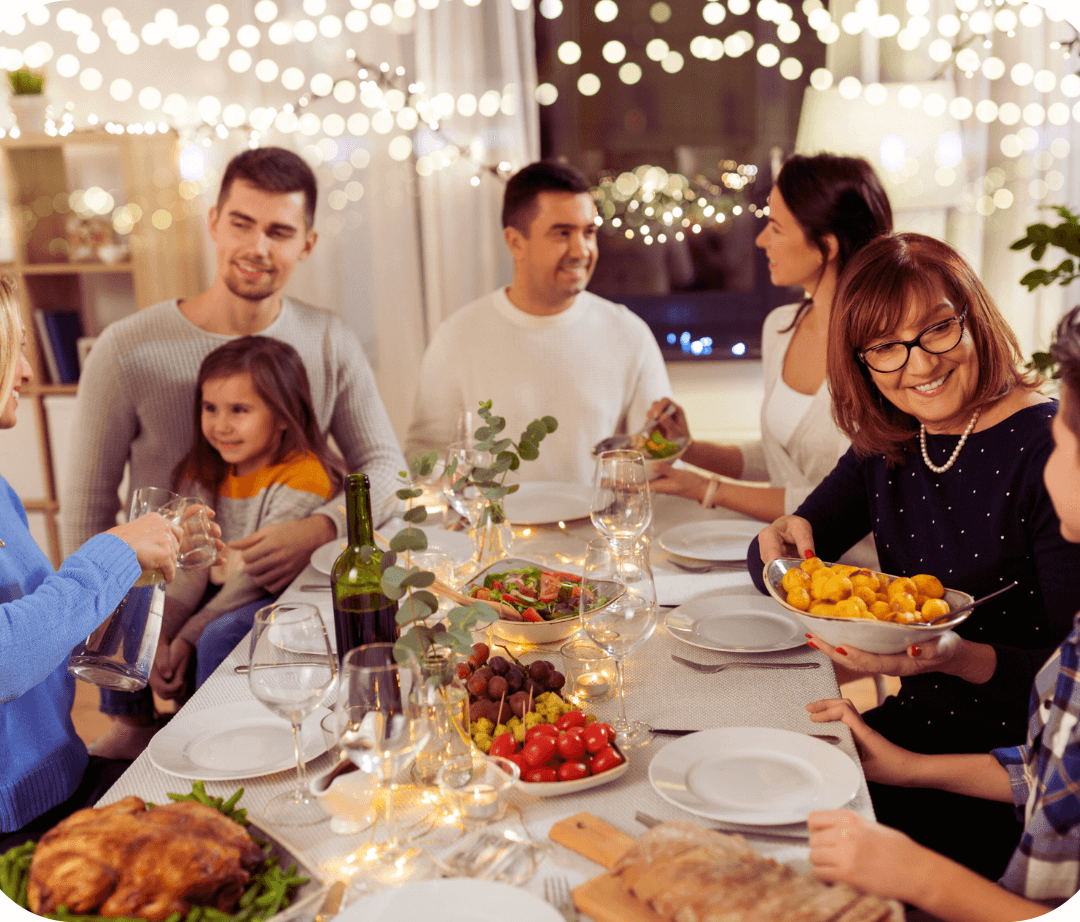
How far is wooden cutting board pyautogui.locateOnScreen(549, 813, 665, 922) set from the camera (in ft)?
Answer: 2.53

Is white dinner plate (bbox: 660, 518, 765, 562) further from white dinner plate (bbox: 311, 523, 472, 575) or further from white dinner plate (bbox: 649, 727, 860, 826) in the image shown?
white dinner plate (bbox: 649, 727, 860, 826)

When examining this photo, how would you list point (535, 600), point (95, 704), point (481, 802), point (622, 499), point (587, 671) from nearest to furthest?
point (481, 802) < point (587, 671) < point (535, 600) < point (622, 499) < point (95, 704)

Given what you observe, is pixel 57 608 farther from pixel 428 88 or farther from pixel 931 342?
pixel 428 88

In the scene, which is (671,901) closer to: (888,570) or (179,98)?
(888,570)

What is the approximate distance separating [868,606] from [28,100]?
9.95 feet

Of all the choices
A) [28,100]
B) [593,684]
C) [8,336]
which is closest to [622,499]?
[593,684]

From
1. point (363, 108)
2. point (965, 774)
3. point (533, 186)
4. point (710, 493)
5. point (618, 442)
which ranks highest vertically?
point (363, 108)

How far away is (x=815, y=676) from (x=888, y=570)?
41 cm

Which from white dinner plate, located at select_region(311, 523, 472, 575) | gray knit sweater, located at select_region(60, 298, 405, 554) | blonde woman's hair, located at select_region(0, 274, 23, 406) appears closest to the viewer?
blonde woman's hair, located at select_region(0, 274, 23, 406)

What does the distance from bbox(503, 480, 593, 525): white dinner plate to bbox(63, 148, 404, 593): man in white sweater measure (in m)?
0.33

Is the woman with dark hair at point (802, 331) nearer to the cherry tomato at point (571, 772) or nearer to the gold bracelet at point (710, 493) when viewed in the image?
the gold bracelet at point (710, 493)

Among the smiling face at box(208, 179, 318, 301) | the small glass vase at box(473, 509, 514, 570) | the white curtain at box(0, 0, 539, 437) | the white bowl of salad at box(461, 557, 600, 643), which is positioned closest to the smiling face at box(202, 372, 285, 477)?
the smiling face at box(208, 179, 318, 301)

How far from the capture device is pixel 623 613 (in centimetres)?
107

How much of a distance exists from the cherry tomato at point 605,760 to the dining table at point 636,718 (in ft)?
0.08
